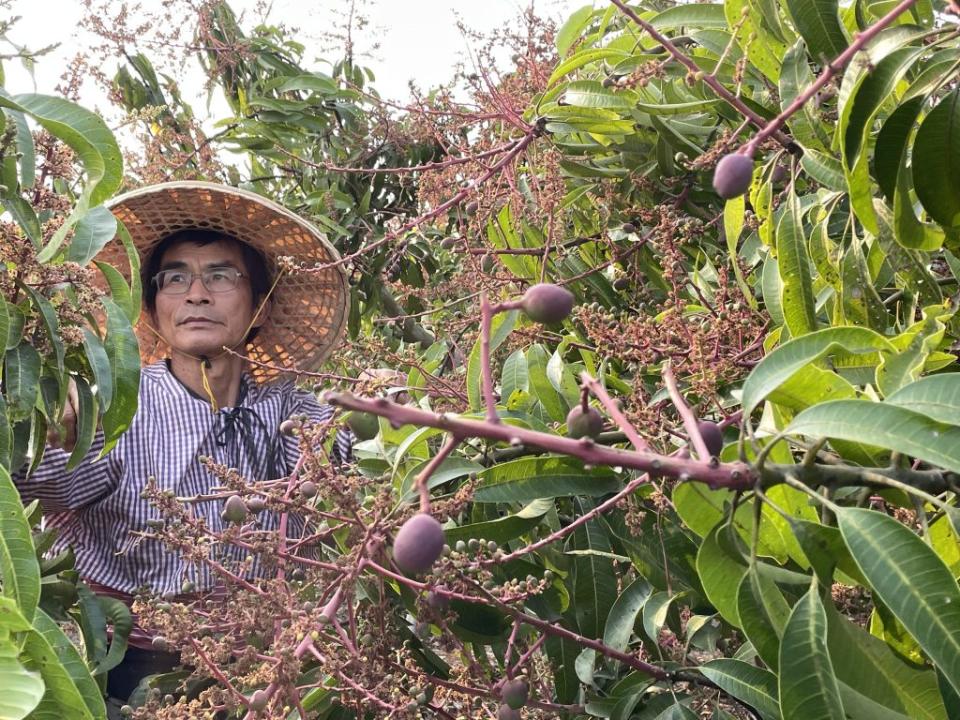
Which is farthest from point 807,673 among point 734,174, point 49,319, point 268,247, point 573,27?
point 268,247

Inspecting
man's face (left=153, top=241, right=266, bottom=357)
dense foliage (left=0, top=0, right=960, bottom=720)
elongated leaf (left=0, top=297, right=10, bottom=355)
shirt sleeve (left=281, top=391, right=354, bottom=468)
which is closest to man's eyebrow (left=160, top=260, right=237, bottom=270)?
man's face (left=153, top=241, right=266, bottom=357)

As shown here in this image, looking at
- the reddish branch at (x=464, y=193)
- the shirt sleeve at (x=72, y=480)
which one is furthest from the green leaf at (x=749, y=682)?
the shirt sleeve at (x=72, y=480)

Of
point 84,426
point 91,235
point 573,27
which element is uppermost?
point 573,27

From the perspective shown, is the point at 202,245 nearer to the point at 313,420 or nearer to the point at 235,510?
the point at 313,420

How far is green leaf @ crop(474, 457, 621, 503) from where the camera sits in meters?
0.90

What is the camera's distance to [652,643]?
1036 millimetres

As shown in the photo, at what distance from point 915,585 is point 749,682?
243mm

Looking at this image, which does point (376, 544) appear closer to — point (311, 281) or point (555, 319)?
point (555, 319)

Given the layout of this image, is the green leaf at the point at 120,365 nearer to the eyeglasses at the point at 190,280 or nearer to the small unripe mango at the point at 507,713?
the small unripe mango at the point at 507,713

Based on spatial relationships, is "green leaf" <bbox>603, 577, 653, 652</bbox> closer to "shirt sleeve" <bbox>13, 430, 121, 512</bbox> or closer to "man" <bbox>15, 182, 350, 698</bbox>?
"man" <bbox>15, 182, 350, 698</bbox>

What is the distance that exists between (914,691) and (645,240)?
72 centimetres

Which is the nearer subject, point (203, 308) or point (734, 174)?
point (734, 174)

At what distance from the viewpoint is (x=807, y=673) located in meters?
0.63

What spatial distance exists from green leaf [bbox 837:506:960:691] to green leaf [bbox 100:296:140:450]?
87 cm
